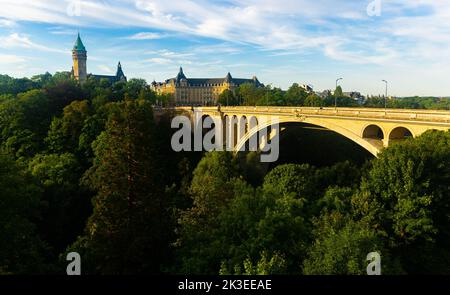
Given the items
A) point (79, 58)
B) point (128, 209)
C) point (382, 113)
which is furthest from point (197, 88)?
point (128, 209)

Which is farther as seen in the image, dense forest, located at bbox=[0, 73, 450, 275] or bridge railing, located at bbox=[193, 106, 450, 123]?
bridge railing, located at bbox=[193, 106, 450, 123]

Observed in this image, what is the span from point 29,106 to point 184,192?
33.0 meters

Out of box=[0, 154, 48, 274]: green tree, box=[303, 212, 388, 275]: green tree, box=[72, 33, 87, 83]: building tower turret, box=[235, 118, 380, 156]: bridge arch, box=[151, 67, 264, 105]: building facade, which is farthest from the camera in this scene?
box=[151, 67, 264, 105]: building facade

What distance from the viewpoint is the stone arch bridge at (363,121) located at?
942 inches

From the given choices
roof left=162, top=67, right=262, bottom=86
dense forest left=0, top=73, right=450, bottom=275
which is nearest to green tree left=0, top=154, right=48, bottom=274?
dense forest left=0, top=73, right=450, bottom=275

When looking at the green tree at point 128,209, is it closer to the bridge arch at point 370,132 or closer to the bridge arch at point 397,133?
the bridge arch at point 397,133

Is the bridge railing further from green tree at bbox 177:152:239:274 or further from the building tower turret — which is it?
the building tower turret

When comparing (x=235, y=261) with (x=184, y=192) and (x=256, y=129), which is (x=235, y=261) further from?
(x=256, y=129)

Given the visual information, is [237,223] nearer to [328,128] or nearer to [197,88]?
[328,128]

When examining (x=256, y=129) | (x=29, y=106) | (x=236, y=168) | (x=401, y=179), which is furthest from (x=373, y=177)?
(x=29, y=106)

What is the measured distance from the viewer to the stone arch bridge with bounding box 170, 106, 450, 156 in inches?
942

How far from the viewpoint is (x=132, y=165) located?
18.1 metres

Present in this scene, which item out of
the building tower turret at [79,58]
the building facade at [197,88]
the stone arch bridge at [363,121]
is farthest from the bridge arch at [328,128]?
Result: the building facade at [197,88]

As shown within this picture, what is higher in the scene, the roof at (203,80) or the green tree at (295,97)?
the roof at (203,80)
